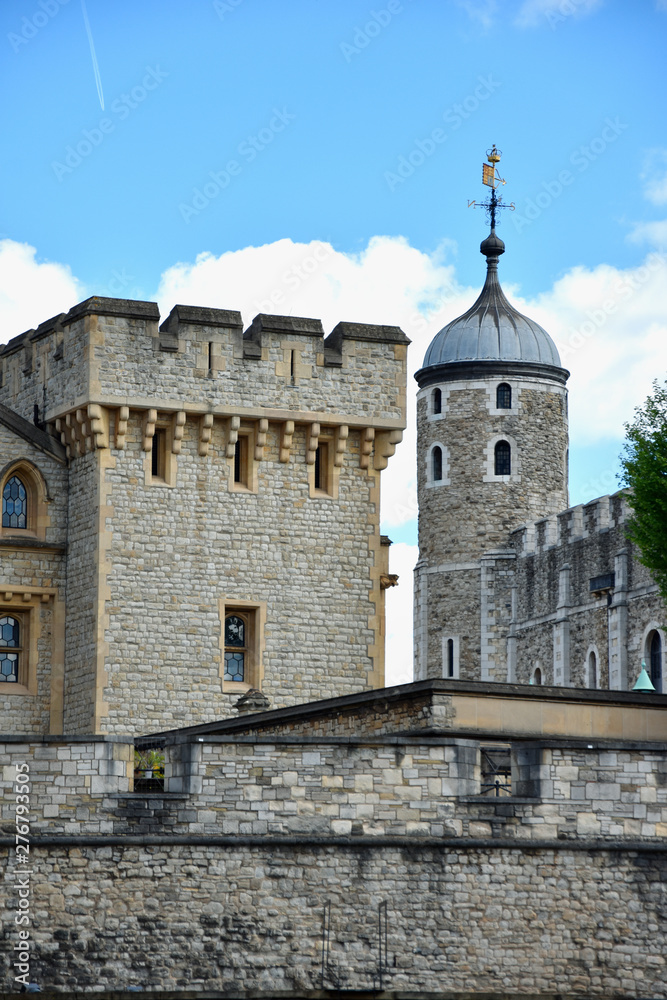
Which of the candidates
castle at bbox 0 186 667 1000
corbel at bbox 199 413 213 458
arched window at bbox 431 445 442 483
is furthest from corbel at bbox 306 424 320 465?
arched window at bbox 431 445 442 483

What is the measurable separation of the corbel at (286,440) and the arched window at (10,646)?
470 centimetres

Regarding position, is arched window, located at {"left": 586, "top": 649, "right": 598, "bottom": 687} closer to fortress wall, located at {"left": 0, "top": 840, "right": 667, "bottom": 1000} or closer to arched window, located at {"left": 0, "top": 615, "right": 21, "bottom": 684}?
arched window, located at {"left": 0, "top": 615, "right": 21, "bottom": 684}

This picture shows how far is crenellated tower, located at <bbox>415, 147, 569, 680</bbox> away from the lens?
206ft

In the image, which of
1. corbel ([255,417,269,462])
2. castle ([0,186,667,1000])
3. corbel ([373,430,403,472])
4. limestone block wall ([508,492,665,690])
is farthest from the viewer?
limestone block wall ([508,492,665,690])

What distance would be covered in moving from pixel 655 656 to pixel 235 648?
21490 mm

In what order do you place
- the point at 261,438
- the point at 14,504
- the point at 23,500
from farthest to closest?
the point at 23,500
the point at 14,504
the point at 261,438

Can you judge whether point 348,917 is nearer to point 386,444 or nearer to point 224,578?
point 224,578

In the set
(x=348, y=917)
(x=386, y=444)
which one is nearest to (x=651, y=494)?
(x=386, y=444)

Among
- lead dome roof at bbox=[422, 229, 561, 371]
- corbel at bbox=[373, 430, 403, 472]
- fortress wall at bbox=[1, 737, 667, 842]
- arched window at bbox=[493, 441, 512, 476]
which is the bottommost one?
fortress wall at bbox=[1, 737, 667, 842]

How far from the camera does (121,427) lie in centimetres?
2991

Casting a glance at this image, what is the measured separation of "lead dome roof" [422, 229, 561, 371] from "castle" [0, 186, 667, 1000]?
8.51 metres

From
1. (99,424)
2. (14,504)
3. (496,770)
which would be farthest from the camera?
(14,504)

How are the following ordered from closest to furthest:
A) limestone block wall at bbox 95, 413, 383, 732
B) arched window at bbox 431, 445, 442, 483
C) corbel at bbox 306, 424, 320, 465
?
1. limestone block wall at bbox 95, 413, 383, 732
2. corbel at bbox 306, 424, 320, 465
3. arched window at bbox 431, 445, 442, 483

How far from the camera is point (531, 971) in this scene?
19.8 metres
